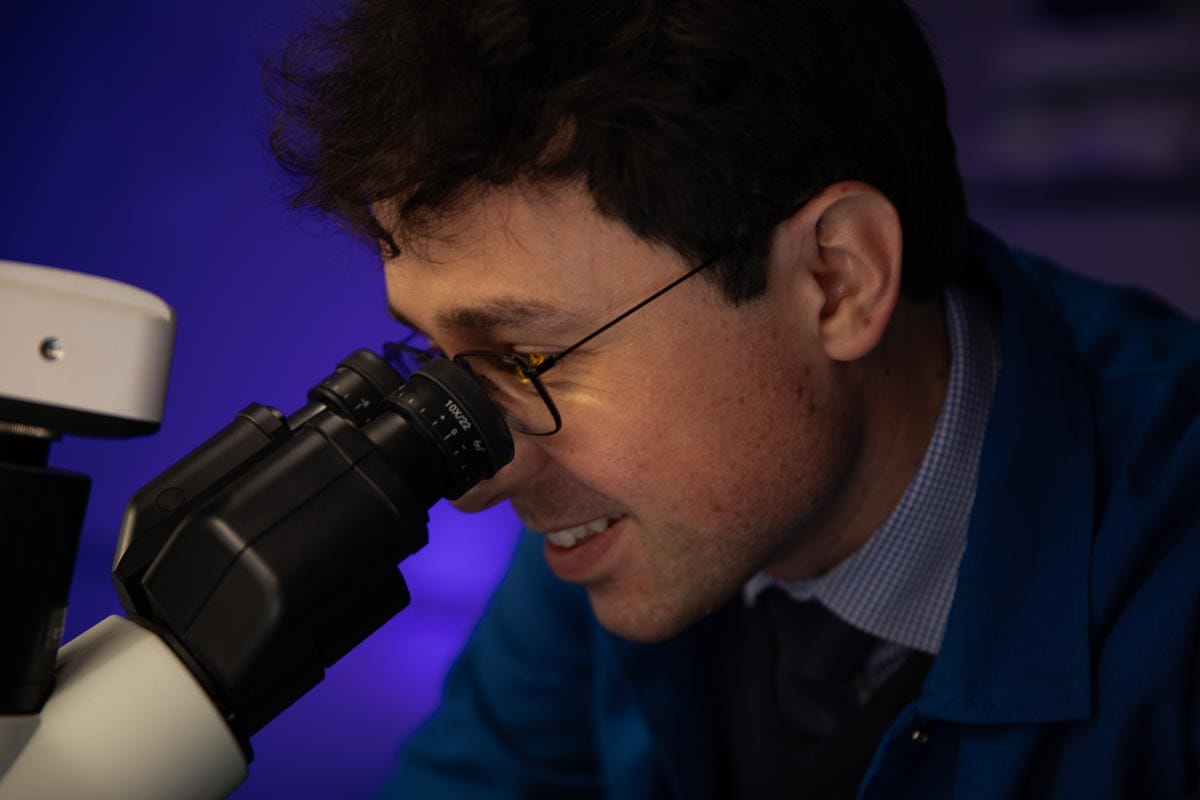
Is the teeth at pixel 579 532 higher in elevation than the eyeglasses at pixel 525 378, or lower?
lower

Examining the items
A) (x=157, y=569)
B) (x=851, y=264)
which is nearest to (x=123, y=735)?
(x=157, y=569)

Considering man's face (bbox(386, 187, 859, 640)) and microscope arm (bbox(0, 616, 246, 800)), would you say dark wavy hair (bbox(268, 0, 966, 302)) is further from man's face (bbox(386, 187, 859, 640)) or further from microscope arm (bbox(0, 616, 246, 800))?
microscope arm (bbox(0, 616, 246, 800))

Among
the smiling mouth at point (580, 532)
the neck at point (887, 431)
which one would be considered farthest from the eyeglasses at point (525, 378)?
the neck at point (887, 431)

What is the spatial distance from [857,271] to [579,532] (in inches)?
12.5

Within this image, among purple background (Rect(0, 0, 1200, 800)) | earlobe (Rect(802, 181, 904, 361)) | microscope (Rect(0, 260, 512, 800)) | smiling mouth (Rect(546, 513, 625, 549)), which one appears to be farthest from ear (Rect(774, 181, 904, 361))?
purple background (Rect(0, 0, 1200, 800))

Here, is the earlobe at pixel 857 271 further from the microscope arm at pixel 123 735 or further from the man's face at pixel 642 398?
the microscope arm at pixel 123 735

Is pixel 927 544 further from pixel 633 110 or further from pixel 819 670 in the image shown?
pixel 633 110

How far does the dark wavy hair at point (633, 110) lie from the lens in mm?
927

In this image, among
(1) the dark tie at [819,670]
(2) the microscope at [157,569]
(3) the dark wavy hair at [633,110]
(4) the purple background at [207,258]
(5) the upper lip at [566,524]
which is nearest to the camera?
(2) the microscope at [157,569]

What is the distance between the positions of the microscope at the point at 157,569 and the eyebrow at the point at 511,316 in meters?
0.18

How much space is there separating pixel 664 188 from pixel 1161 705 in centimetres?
52

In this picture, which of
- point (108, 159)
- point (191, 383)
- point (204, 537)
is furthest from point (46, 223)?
point (204, 537)

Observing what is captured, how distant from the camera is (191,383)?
6.15ft

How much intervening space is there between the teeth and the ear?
23 centimetres
